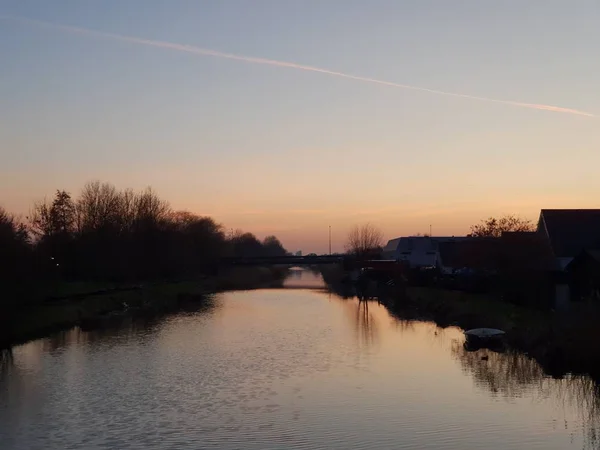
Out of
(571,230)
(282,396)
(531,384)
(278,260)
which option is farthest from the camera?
(278,260)

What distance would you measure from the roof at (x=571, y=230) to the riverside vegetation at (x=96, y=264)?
27252mm

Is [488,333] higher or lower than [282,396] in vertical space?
higher

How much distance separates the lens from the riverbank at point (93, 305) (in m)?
33.8

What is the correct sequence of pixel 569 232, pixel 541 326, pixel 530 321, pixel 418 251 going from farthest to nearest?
pixel 418 251 < pixel 569 232 < pixel 530 321 < pixel 541 326

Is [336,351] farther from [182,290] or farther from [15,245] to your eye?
[182,290]

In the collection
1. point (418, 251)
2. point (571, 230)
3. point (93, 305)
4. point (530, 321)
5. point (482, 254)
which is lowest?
point (530, 321)

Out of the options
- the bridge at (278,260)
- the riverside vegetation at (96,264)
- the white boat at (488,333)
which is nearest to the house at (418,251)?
the bridge at (278,260)

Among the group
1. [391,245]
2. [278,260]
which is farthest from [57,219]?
[391,245]

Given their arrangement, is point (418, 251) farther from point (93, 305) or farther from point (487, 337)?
point (487, 337)

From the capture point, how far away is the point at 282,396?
20.0 m

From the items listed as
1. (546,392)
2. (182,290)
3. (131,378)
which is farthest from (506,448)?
(182,290)

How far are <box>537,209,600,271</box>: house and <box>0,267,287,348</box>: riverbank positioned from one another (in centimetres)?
2625

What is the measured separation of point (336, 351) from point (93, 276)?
119 ft

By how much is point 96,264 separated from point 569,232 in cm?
3704
